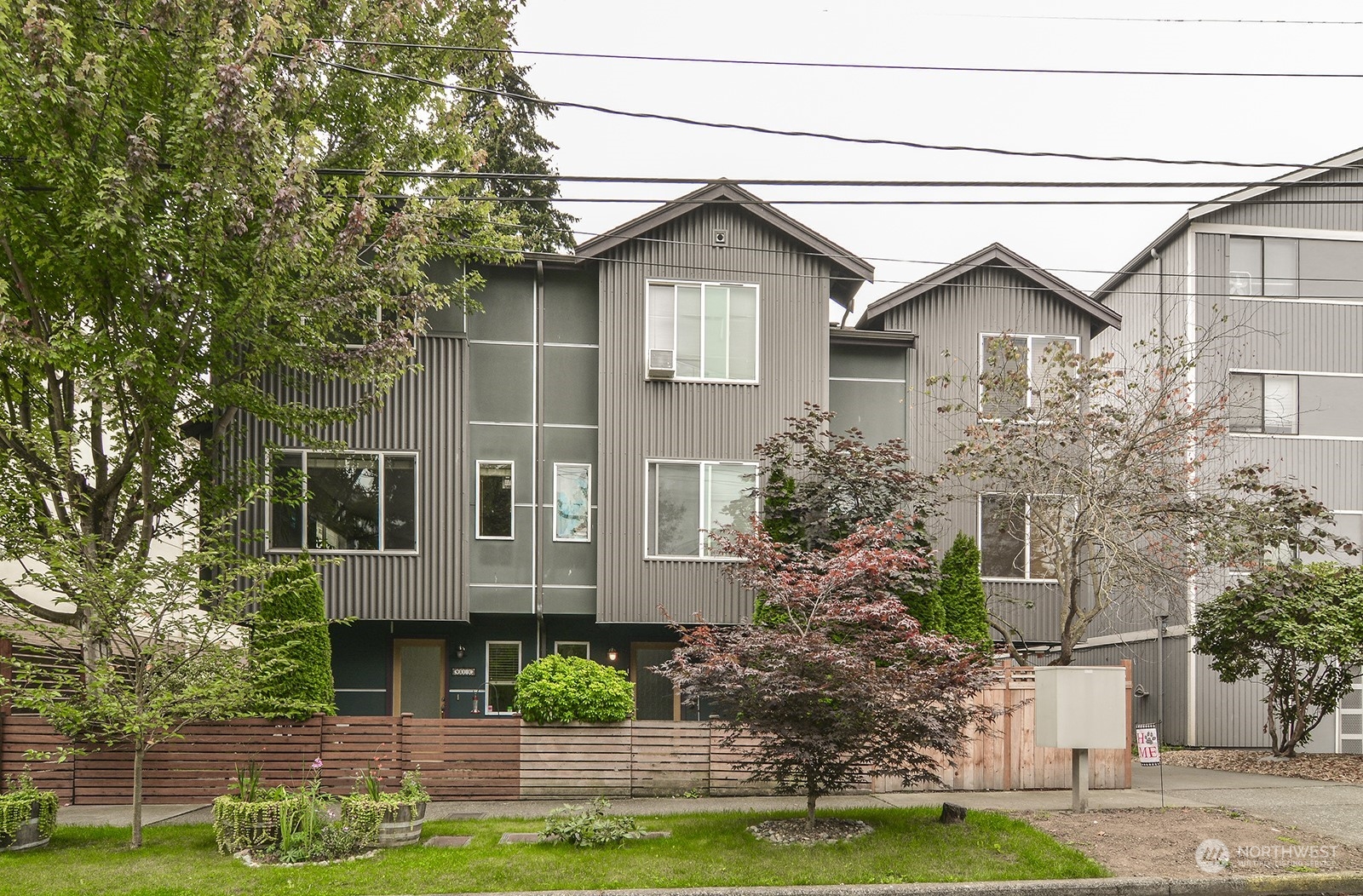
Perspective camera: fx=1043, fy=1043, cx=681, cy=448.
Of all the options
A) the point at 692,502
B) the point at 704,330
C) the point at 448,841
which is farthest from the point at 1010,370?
the point at 448,841

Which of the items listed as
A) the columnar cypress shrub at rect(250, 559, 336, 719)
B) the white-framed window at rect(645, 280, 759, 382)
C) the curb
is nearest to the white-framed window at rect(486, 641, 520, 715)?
the columnar cypress shrub at rect(250, 559, 336, 719)

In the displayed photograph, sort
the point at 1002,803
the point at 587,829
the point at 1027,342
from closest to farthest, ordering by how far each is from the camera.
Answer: the point at 587,829 < the point at 1002,803 < the point at 1027,342

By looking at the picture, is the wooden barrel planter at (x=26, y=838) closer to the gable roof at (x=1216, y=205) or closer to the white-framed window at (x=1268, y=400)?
the gable roof at (x=1216, y=205)

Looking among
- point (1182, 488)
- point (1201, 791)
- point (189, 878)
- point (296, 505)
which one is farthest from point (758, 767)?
point (296, 505)

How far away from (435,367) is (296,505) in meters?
3.16

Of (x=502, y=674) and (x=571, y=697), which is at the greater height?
(x=571, y=697)

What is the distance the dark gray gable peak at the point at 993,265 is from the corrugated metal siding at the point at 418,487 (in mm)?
7746

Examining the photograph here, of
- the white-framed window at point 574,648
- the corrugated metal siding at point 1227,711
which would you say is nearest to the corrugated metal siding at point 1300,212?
the corrugated metal siding at point 1227,711

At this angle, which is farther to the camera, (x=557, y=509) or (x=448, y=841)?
(x=557, y=509)

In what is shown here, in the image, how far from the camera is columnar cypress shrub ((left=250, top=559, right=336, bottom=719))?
13.2 metres

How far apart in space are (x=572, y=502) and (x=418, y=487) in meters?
2.54

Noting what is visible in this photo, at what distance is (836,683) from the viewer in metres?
9.96

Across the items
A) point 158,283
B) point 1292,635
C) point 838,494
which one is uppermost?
point 158,283

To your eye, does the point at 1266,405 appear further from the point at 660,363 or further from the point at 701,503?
the point at 660,363
